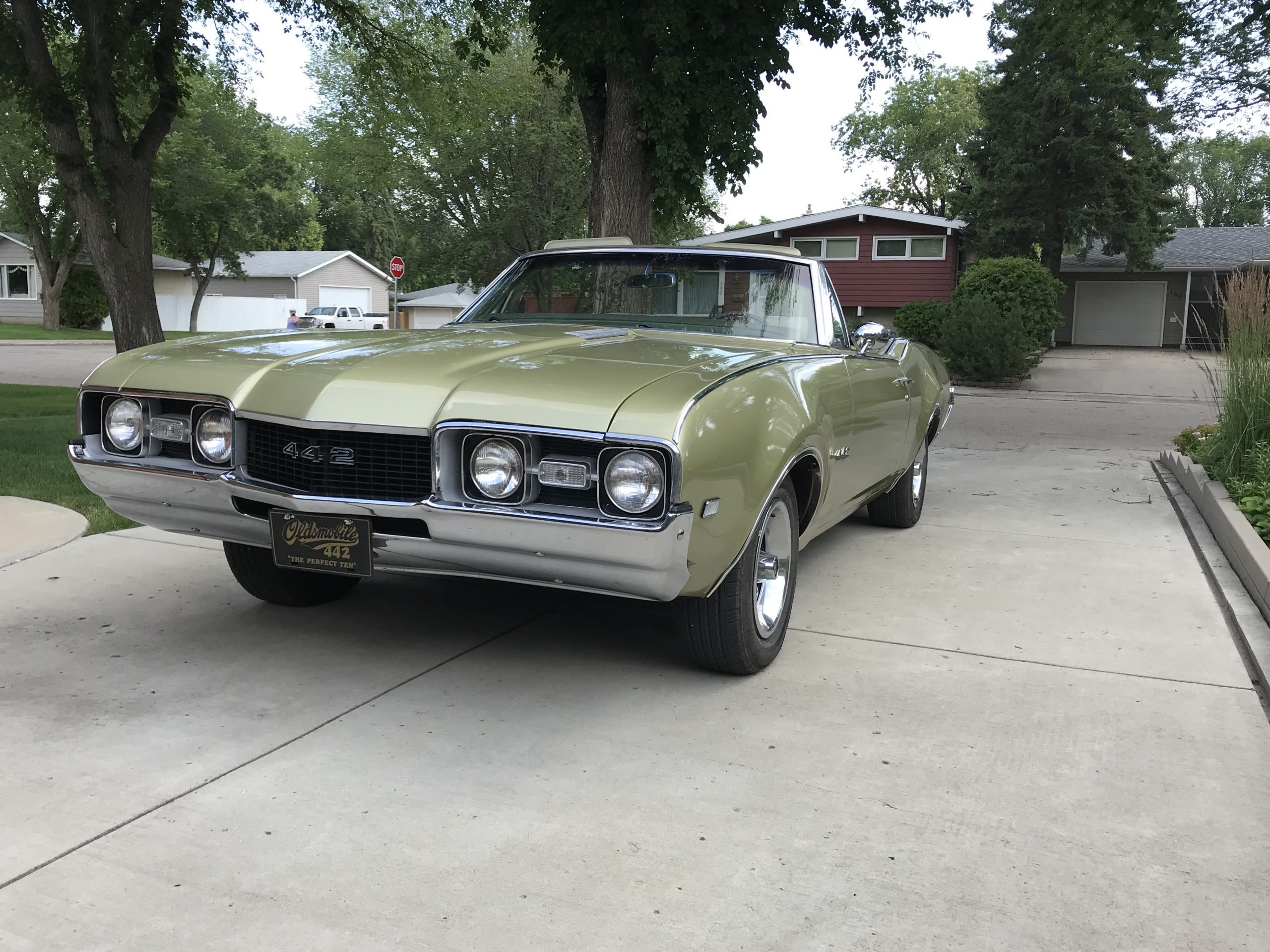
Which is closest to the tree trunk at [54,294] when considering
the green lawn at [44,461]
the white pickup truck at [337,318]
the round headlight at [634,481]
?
the white pickup truck at [337,318]

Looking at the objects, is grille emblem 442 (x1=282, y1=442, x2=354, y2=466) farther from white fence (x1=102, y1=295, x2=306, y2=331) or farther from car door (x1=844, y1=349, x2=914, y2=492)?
white fence (x1=102, y1=295, x2=306, y2=331)

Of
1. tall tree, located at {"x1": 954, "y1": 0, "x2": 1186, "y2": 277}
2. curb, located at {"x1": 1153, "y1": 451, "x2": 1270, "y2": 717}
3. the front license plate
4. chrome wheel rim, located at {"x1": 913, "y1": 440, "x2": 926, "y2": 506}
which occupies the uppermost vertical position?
tall tree, located at {"x1": 954, "y1": 0, "x2": 1186, "y2": 277}

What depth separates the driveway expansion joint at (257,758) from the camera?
2.59m

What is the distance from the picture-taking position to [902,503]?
650cm

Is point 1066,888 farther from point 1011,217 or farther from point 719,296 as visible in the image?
point 1011,217

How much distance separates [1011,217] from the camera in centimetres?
3005

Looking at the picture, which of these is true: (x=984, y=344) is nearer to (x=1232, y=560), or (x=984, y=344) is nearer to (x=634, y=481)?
(x=1232, y=560)

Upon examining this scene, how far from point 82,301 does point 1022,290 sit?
35.6 meters

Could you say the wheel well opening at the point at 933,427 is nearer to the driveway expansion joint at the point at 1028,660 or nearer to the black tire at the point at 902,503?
the black tire at the point at 902,503

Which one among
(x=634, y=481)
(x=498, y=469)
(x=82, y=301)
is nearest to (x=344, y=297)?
(x=82, y=301)

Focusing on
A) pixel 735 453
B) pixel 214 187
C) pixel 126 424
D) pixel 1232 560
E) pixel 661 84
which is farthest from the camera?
pixel 214 187

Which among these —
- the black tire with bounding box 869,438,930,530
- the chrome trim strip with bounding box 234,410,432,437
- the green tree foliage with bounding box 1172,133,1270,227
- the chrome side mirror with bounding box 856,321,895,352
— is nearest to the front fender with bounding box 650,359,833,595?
the chrome trim strip with bounding box 234,410,432,437

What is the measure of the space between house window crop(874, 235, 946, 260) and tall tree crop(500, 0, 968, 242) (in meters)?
22.7

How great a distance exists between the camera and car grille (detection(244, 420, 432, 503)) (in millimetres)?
3365
